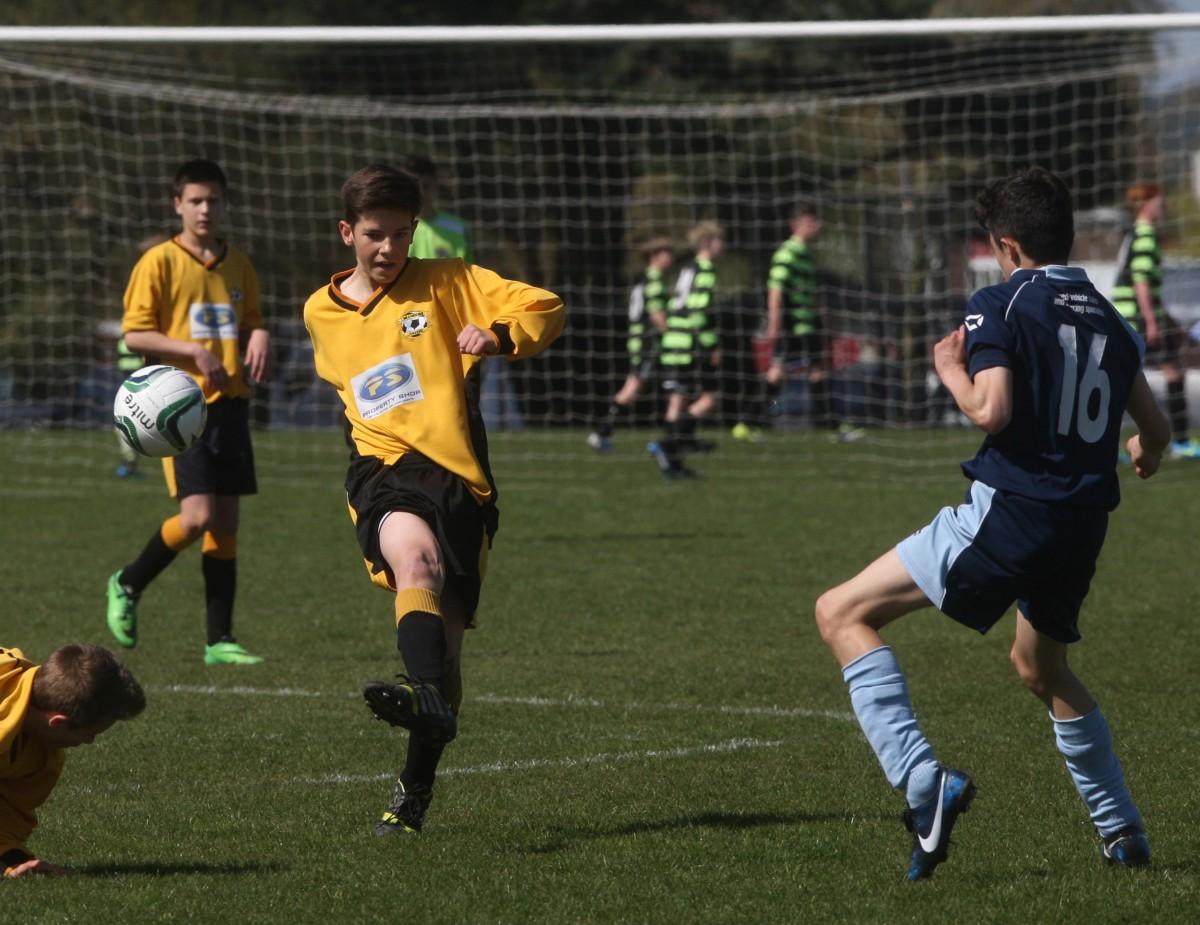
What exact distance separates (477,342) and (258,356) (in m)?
3.36

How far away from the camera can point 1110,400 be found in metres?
4.62

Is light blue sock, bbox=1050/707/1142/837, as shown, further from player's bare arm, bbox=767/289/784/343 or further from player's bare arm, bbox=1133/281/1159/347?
player's bare arm, bbox=767/289/784/343

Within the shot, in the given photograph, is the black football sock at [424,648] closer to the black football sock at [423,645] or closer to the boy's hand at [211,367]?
the black football sock at [423,645]

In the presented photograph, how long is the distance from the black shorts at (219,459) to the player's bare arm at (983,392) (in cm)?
456

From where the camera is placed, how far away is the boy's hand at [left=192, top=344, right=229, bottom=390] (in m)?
8.10

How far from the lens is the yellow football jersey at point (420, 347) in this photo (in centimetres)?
544

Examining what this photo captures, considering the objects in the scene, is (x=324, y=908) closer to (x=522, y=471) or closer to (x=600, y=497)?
(x=600, y=497)

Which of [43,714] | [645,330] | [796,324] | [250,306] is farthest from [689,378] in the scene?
[43,714]

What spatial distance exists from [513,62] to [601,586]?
62.2 ft

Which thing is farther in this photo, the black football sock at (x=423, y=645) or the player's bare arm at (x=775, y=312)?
the player's bare arm at (x=775, y=312)

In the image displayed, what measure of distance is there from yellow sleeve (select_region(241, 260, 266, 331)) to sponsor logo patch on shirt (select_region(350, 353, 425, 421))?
333 centimetres

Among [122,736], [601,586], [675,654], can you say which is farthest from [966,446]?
[122,736]

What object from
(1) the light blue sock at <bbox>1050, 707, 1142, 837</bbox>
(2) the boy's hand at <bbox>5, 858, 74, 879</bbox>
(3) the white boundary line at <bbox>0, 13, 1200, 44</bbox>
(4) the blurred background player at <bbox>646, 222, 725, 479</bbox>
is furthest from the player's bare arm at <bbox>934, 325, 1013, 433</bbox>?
(4) the blurred background player at <bbox>646, 222, 725, 479</bbox>

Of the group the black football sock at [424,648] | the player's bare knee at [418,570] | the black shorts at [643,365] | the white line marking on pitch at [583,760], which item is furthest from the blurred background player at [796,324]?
the black football sock at [424,648]
